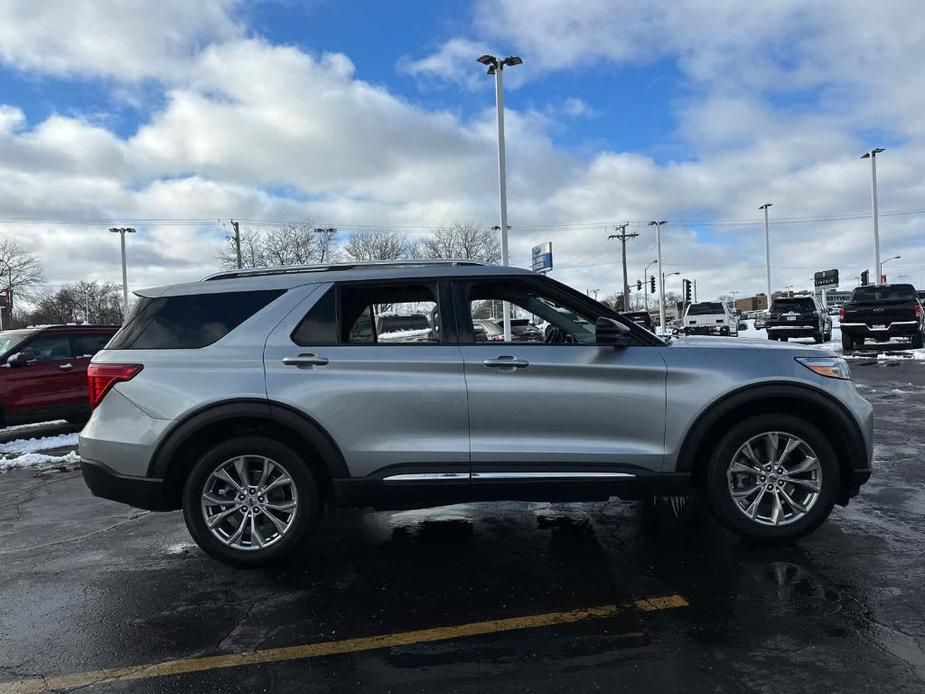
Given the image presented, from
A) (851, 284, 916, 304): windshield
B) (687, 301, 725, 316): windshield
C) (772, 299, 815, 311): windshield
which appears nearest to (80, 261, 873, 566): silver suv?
(851, 284, 916, 304): windshield

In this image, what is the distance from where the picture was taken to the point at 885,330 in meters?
19.5

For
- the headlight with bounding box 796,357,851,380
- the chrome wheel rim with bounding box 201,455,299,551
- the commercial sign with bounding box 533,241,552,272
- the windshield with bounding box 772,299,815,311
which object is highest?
the commercial sign with bounding box 533,241,552,272

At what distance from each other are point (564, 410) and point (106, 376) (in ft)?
9.58

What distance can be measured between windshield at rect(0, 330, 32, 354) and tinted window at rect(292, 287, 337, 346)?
8.16 m

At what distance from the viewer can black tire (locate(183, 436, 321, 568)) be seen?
4105mm

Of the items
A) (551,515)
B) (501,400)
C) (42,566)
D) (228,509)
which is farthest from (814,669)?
(42,566)

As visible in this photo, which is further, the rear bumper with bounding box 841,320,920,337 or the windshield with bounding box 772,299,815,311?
the windshield with bounding box 772,299,815,311

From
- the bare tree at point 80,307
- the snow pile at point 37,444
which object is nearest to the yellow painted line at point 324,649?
the snow pile at point 37,444

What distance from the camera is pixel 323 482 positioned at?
13.9 ft

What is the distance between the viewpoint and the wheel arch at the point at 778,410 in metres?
4.10

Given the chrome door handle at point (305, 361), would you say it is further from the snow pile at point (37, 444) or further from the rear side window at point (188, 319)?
the snow pile at point (37, 444)

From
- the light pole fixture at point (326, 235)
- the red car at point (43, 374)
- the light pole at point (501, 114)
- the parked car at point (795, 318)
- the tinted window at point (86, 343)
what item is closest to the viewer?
the red car at point (43, 374)

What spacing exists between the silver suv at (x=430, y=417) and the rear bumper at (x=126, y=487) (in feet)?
0.04

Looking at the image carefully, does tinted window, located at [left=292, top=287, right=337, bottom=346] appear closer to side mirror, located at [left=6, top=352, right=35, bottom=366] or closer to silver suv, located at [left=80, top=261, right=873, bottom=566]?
silver suv, located at [left=80, top=261, right=873, bottom=566]
